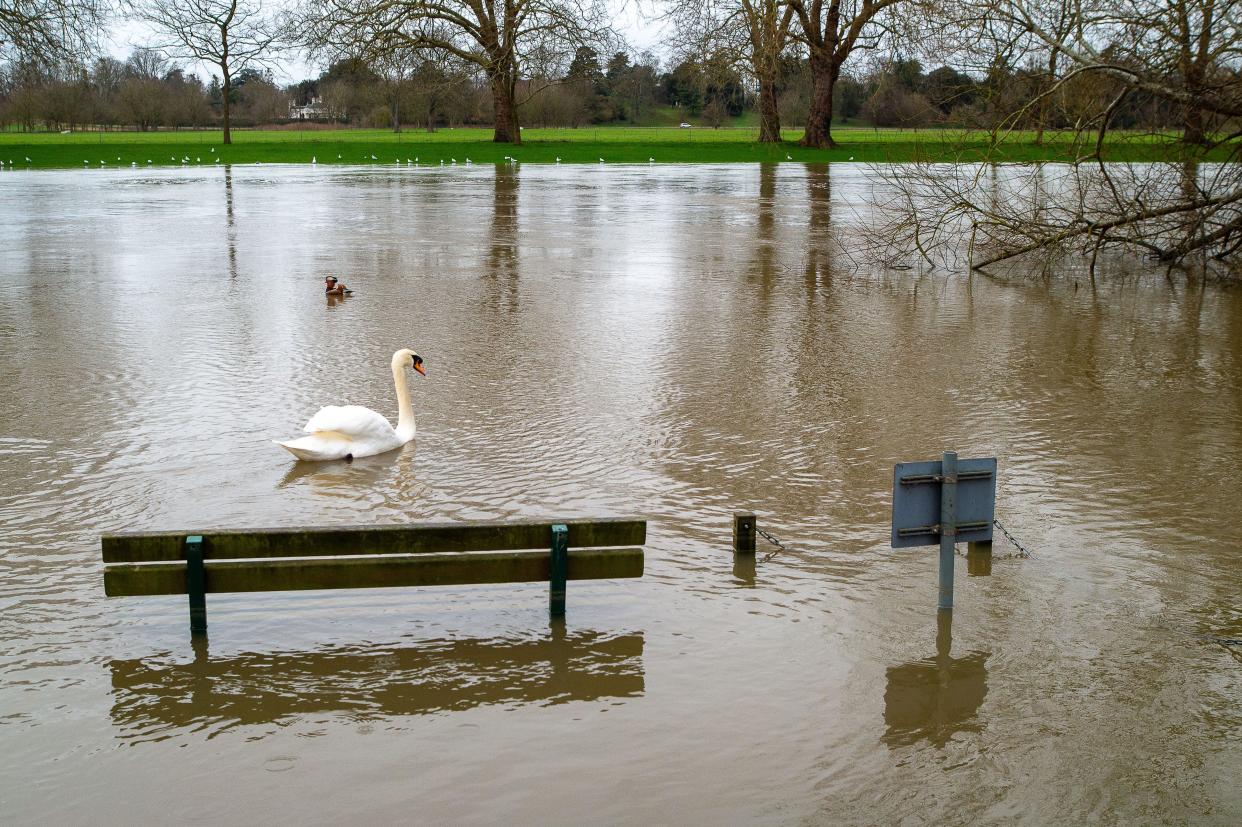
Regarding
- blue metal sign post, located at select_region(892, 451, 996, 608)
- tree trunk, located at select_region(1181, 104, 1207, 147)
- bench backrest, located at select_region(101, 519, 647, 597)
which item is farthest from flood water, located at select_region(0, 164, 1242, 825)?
tree trunk, located at select_region(1181, 104, 1207, 147)

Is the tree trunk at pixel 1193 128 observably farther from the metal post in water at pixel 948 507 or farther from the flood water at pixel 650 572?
the metal post in water at pixel 948 507

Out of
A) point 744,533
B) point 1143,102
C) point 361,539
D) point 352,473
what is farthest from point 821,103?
point 361,539

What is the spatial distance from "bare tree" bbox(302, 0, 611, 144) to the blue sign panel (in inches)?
1711

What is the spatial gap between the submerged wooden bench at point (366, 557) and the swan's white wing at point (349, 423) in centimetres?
277

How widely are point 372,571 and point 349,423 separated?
3131 millimetres

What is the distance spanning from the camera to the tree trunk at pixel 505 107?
169 ft

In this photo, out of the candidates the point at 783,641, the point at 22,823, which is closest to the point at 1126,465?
the point at 783,641

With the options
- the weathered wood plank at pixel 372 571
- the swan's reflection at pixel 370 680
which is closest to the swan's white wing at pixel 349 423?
the weathered wood plank at pixel 372 571

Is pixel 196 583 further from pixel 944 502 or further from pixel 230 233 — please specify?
pixel 230 233

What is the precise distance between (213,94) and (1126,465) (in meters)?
142

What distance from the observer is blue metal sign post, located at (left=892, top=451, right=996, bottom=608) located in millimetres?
5691

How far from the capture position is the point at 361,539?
233 inches

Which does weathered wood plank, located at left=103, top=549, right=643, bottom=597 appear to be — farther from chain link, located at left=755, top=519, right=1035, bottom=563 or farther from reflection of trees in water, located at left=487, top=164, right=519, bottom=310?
reflection of trees in water, located at left=487, top=164, right=519, bottom=310

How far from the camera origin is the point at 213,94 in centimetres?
13775
